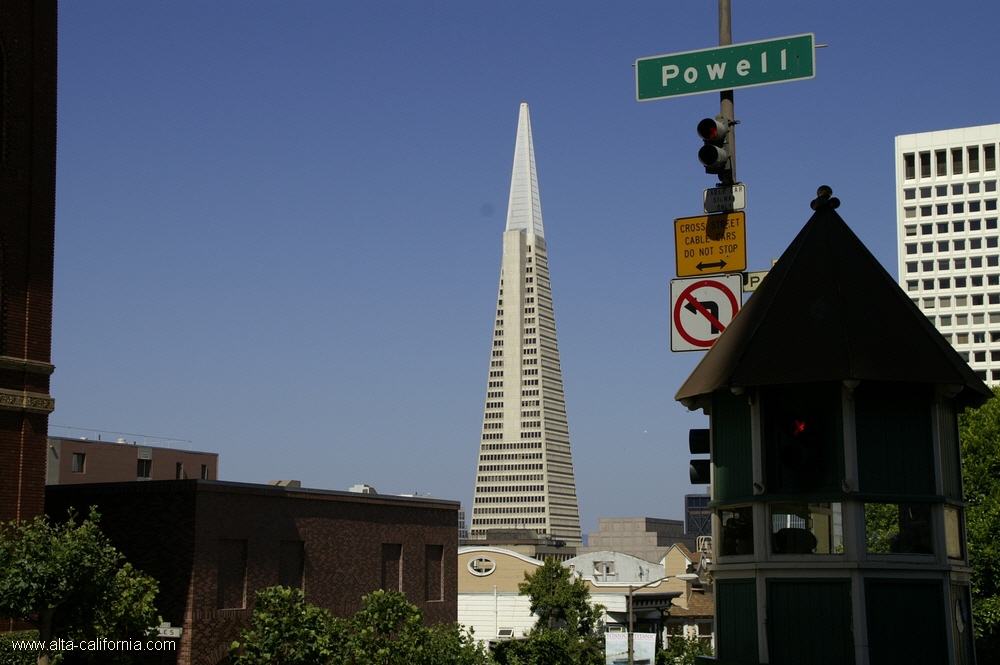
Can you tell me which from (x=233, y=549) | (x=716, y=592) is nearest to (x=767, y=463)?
(x=716, y=592)

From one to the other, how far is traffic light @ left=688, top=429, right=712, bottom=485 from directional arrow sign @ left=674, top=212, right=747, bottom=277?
81.0 inches

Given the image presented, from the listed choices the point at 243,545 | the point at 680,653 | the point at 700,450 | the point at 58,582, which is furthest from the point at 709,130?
the point at 680,653

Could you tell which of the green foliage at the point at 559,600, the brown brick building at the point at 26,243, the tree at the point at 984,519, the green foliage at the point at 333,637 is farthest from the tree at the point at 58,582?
the green foliage at the point at 559,600

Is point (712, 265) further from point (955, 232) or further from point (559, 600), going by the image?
point (955, 232)

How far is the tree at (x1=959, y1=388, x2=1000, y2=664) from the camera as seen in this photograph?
41.7 m

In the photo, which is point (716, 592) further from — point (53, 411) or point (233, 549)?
point (233, 549)

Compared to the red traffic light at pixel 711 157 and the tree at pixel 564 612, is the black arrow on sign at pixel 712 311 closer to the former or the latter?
the red traffic light at pixel 711 157

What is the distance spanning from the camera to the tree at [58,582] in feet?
A: 100

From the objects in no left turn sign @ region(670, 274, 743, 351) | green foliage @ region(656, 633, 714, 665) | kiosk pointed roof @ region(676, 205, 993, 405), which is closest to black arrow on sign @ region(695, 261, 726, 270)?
no left turn sign @ region(670, 274, 743, 351)

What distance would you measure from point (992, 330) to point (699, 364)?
162789mm

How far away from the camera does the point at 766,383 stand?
11969 mm

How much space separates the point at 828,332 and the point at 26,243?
31459mm

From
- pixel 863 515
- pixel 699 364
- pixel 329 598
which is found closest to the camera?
pixel 863 515

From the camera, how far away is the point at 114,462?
288ft
